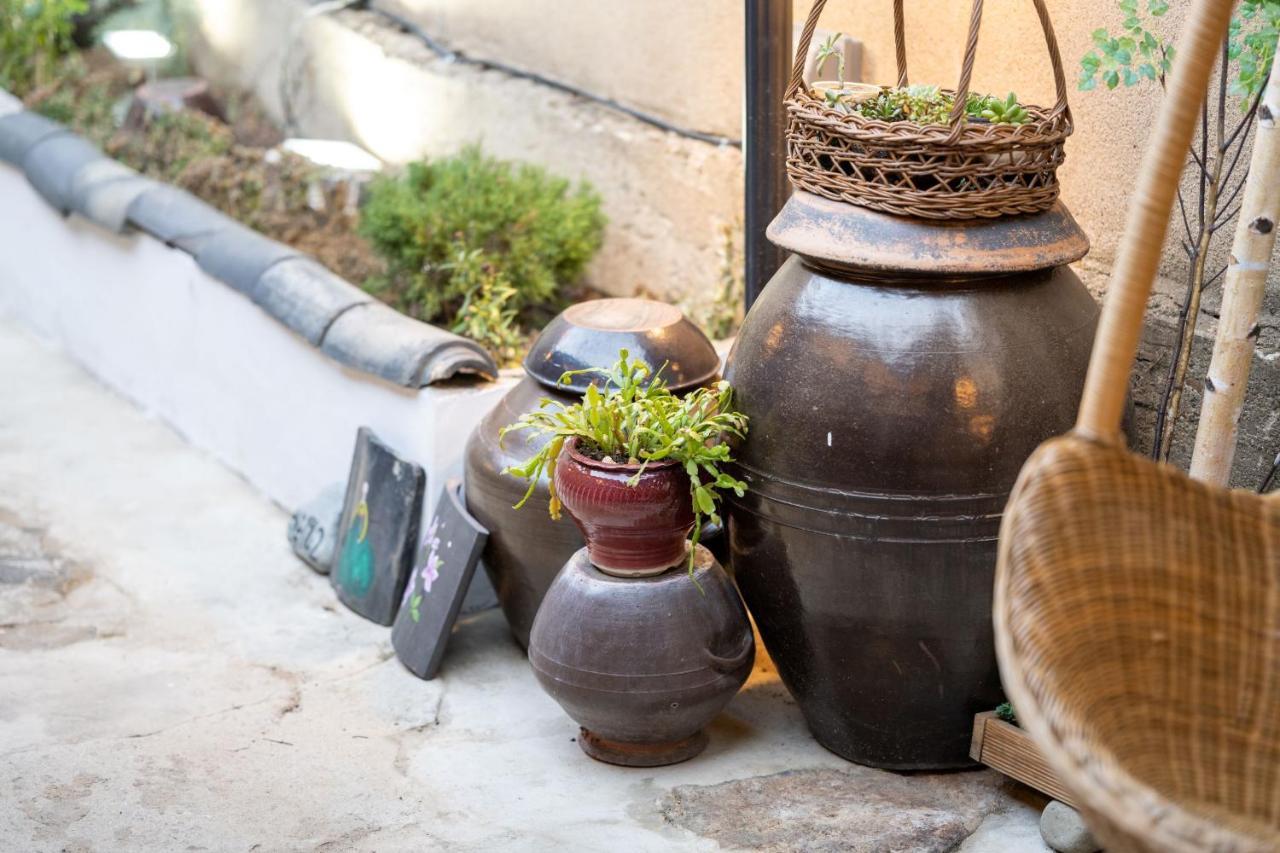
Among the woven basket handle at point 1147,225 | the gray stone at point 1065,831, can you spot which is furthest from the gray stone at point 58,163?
the woven basket handle at point 1147,225

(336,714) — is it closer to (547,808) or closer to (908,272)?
(547,808)

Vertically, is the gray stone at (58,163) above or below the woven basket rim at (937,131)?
below

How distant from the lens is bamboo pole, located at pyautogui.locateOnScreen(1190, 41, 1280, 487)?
2.64 meters

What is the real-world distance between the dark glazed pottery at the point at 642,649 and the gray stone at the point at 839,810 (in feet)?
0.64

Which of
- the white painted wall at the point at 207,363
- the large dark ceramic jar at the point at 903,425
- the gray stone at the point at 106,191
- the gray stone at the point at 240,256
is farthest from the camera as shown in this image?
the gray stone at the point at 106,191

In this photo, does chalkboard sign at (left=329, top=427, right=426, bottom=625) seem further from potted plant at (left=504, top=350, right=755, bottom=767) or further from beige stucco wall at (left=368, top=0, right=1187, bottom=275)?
beige stucco wall at (left=368, top=0, right=1187, bottom=275)

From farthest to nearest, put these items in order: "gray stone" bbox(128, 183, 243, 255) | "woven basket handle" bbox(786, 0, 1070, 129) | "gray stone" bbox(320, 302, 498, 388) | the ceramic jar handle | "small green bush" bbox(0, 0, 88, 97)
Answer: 1. "small green bush" bbox(0, 0, 88, 97)
2. "gray stone" bbox(128, 183, 243, 255)
3. "gray stone" bbox(320, 302, 498, 388)
4. the ceramic jar handle
5. "woven basket handle" bbox(786, 0, 1070, 129)

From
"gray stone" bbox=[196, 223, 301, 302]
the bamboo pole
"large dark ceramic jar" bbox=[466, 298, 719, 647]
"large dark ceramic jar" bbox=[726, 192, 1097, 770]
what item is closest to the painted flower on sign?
"large dark ceramic jar" bbox=[466, 298, 719, 647]

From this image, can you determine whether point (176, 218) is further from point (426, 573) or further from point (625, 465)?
point (625, 465)

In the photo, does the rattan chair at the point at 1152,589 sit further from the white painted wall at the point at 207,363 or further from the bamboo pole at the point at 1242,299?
the white painted wall at the point at 207,363

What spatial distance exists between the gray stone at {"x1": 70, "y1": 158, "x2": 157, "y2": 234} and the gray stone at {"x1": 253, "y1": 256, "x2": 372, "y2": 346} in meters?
1.09

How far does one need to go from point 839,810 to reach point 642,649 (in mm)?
542

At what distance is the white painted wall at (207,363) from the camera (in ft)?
14.0

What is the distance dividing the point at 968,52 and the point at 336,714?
7.13 ft
